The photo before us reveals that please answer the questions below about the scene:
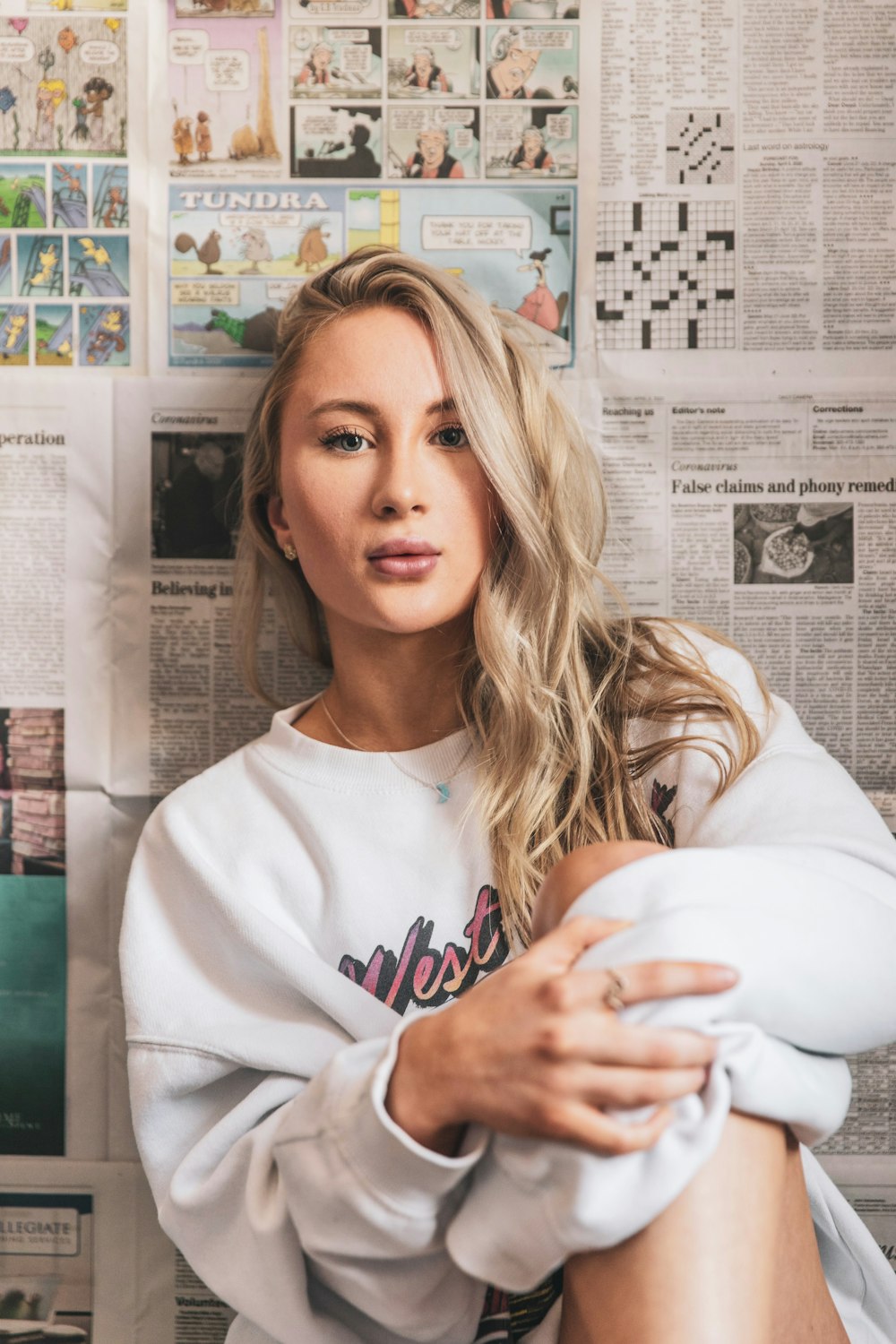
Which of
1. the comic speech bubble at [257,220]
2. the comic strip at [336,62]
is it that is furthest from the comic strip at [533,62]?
the comic speech bubble at [257,220]

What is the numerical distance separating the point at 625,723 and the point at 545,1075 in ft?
1.09

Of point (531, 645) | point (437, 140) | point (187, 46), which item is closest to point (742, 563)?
point (531, 645)

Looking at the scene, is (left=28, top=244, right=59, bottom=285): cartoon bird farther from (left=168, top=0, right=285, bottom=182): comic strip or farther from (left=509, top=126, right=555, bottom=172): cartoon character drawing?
(left=509, top=126, right=555, bottom=172): cartoon character drawing

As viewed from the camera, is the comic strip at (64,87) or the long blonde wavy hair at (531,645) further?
the comic strip at (64,87)

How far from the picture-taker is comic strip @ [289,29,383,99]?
94cm

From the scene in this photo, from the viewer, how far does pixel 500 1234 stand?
21.6 inches

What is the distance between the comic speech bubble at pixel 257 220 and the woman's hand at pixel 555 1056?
685 millimetres

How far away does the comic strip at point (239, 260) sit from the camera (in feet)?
3.10

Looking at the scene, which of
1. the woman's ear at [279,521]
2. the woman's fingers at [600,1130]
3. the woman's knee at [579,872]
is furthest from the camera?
the woman's ear at [279,521]

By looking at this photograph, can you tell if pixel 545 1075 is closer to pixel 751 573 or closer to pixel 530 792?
pixel 530 792

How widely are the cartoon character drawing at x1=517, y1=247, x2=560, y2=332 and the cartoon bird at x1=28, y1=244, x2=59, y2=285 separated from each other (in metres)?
0.42

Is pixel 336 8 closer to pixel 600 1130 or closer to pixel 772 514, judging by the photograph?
pixel 772 514

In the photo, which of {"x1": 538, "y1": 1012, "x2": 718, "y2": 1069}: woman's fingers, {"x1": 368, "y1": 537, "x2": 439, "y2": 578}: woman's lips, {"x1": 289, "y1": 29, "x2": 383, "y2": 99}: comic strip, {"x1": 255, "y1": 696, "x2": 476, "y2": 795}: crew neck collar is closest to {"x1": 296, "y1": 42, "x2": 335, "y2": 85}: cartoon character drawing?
{"x1": 289, "y1": 29, "x2": 383, "y2": 99}: comic strip

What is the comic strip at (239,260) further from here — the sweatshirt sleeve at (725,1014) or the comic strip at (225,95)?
the sweatshirt sleeve at (725,1014)
